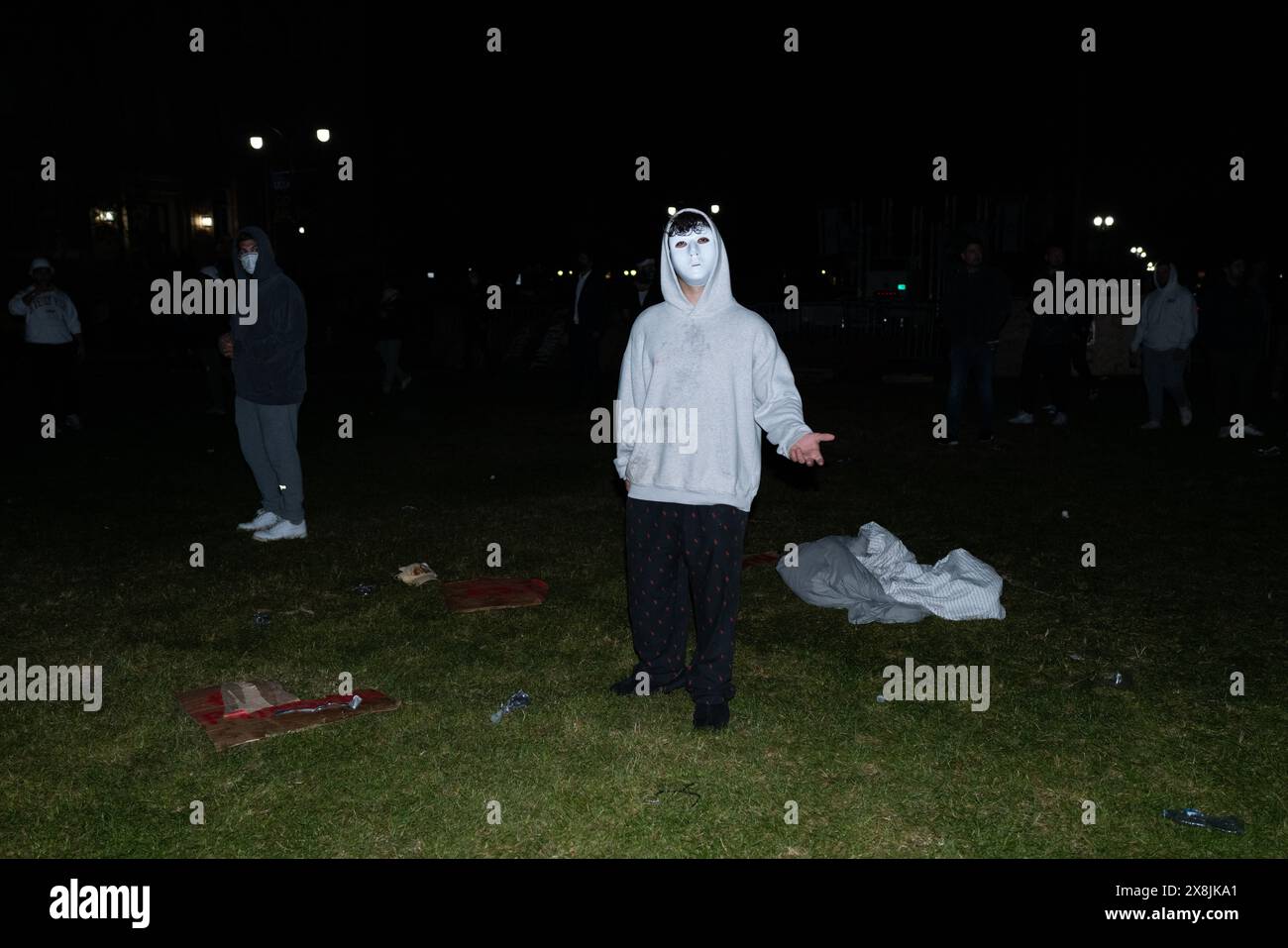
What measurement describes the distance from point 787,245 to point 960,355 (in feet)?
101

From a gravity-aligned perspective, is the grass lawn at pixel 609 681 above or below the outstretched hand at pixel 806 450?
below

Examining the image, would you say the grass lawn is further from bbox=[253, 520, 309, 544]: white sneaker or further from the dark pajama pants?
the dark pajama pants

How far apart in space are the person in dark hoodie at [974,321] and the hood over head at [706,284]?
7280mm

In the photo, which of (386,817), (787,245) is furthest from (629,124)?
(386,817)

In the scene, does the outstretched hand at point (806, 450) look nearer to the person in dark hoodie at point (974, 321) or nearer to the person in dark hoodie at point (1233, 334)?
the person in dark hoodie at point (974, 321)

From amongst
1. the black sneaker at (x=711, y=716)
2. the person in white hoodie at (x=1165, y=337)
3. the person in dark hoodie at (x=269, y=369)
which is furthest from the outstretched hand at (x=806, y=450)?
the person in white hoodie at (x=1165, y=337)

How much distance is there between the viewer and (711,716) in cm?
438

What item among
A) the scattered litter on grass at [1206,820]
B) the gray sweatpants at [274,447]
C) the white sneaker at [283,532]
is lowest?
the scattered litter on grass at [1206,820]

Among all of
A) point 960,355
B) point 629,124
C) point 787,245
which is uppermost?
point 629,124

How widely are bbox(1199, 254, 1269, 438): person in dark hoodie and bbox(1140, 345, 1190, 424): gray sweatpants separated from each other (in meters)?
0.35

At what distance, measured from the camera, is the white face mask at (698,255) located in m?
4.17

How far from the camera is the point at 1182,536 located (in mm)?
7453

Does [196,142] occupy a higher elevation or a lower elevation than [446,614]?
higher

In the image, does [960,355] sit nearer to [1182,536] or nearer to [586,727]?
[1182,536]
